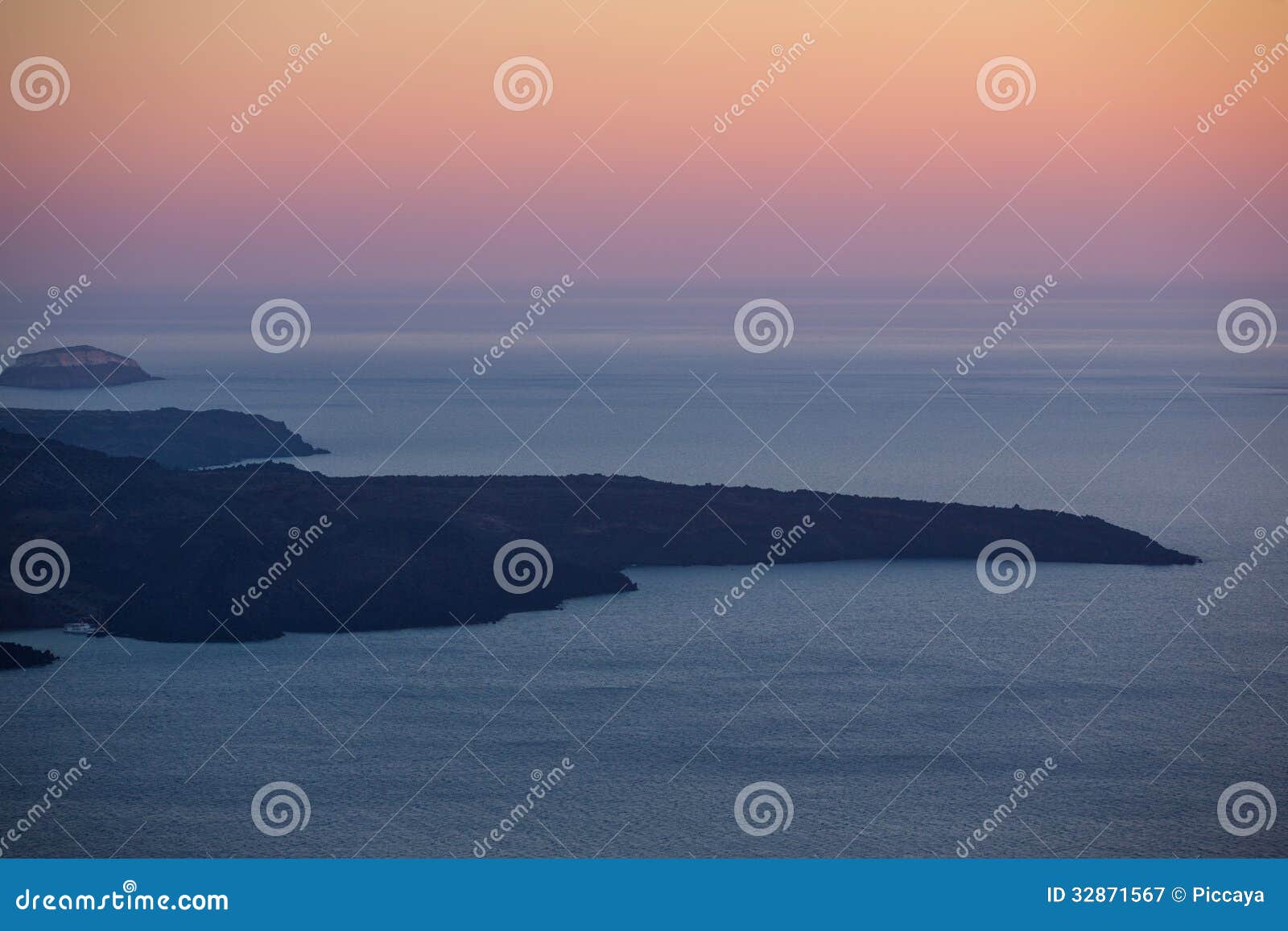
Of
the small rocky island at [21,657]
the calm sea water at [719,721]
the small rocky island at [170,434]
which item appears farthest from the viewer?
the small rocky island at [170,434]

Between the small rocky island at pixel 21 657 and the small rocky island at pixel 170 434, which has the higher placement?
the small rocky island at pixel 170 434

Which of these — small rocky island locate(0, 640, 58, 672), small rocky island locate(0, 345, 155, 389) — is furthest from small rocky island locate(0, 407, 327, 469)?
small rocky island locate(0, 640, 58, 672)

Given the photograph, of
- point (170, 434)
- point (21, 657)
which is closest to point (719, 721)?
point (21, 657)

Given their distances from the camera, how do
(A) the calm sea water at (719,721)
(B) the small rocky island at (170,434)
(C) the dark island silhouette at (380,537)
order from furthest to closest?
(B) the small rocky island at (170,434)
(C) the dark island silhouette at (380,537)
(A) the calm sea water at (719,721)

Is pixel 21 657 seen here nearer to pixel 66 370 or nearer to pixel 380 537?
pixel 380 537

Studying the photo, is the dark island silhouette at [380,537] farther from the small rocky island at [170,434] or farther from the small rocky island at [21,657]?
the small rocky island at [170,434]

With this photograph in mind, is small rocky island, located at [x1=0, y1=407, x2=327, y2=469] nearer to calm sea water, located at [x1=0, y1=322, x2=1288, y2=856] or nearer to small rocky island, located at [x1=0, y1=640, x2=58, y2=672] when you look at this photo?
calm sea water, located at [x1=0, y1=322, x2=1288, y2=856]

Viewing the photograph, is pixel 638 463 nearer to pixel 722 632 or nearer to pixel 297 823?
pixel 722 632

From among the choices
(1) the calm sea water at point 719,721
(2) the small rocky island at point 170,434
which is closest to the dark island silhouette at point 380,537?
(1) the calm sea water at point 719,721
